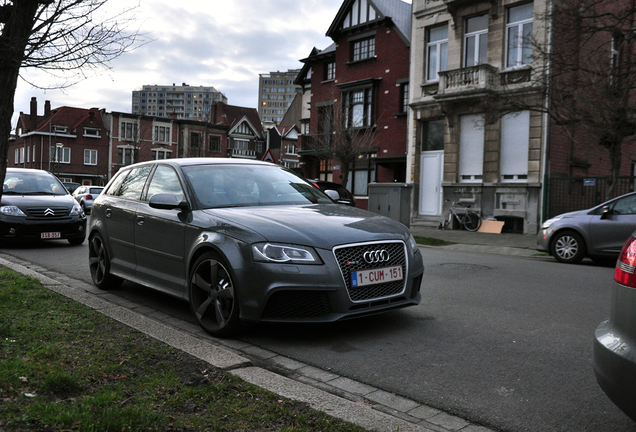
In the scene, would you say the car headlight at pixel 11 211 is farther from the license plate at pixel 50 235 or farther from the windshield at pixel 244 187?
the windshield at pixel 244 187

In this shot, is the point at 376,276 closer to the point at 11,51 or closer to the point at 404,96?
the point at 11,51

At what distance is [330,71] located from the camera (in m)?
33.1

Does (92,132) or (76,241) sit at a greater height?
(92,132)

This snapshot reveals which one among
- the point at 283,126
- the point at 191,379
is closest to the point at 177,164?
the point at 191,379

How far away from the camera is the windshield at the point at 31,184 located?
1220 cm

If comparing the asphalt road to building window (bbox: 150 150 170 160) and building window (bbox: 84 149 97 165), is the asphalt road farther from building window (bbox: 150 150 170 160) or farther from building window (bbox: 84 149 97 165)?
building window (bbox: 150 150 170 160)

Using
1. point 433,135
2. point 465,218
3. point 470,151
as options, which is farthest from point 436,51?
point 465,218

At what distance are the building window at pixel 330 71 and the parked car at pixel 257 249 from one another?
2746cm

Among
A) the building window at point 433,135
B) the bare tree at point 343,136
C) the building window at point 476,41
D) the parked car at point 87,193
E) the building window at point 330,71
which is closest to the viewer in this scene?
the building window at point 476,41

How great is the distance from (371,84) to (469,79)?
29.2ft

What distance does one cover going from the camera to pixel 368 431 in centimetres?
286

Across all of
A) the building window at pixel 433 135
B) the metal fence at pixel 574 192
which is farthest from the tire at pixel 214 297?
the building window at pixel 433 135

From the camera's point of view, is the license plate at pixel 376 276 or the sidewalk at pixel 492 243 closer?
the license plate at pixel 376 276

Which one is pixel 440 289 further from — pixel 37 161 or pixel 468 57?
pixel 37 161
